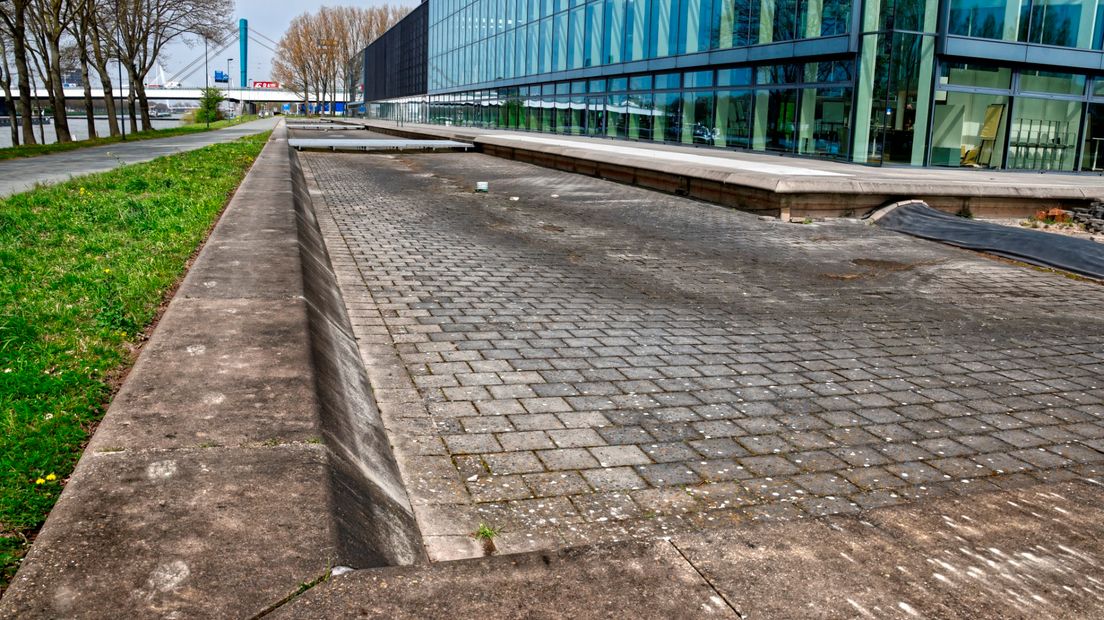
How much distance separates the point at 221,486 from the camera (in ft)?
8.79

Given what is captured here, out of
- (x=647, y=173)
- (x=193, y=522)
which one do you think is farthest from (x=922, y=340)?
(x=647, y=173)

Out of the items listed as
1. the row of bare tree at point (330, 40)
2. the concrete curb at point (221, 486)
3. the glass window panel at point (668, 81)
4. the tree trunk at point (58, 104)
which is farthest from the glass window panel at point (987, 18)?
the row of bare tree at point (330, 40)

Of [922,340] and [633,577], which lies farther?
[922,340]

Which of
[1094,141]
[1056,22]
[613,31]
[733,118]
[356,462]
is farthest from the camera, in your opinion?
[613,31]

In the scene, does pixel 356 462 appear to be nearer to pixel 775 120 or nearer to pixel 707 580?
pixel 707 580

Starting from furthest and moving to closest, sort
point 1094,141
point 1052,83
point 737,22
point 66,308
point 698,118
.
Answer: point 698,118, point 737,22, point 1094,141, point 1052,83, point 66,308

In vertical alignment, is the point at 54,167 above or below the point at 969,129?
below

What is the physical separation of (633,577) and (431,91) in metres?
77.5

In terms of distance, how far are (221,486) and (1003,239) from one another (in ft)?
35.6

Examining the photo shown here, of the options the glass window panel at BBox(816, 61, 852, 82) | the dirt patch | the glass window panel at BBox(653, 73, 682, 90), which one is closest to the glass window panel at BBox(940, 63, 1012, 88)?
the glass window panel at BBox(816, 61, 852, 82)

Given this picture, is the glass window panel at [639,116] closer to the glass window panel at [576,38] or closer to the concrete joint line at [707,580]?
the glass window panel at [576,38]

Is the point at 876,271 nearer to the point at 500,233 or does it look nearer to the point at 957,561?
the point at 500,233

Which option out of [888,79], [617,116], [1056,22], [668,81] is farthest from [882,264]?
[617,116]

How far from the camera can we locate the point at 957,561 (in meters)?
2.61
